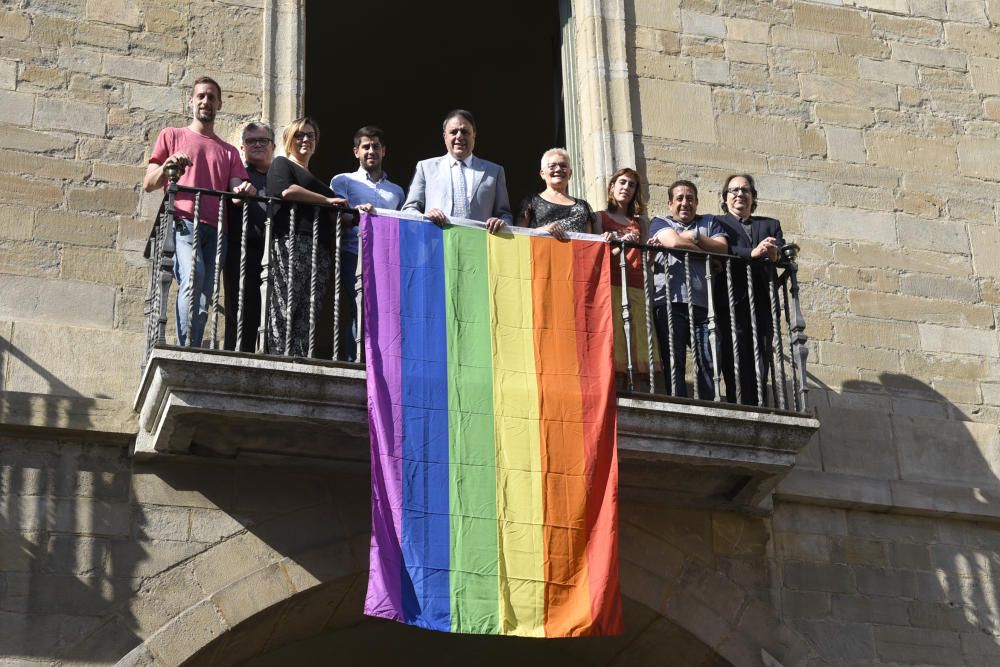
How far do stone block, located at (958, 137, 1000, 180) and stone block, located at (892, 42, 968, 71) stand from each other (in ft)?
1.70

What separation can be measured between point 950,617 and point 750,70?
10.9 feet

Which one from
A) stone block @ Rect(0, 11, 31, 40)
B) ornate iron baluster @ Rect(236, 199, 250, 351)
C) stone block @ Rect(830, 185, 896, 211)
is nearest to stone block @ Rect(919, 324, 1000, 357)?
stone block @ Rect(830, 185, 896, 211)

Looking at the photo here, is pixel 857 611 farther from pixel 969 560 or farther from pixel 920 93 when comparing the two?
pixel 920 93

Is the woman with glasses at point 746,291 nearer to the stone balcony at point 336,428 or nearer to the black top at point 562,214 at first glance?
the stone balcony at point 336,428

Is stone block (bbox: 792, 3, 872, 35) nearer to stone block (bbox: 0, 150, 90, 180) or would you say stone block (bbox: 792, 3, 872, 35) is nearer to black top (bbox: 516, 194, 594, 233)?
black top (bbox: 516, 194, 594, 233)

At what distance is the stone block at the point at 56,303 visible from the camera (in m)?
8.64

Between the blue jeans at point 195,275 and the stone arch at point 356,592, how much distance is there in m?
0.98

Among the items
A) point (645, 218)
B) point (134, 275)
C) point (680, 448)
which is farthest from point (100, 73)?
point (680, 448)

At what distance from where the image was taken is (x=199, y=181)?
870 cm

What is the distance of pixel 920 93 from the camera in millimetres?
10812

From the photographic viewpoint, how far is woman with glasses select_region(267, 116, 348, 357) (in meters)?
8.40

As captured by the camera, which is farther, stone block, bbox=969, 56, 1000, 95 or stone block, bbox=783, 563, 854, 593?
stone block, bbox=969, 56, 1000, 95

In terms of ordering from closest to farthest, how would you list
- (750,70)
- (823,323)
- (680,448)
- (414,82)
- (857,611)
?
1. (680,448)
2. (857,611)
3. (823,323)
4. (750,70)
5. (414,82)

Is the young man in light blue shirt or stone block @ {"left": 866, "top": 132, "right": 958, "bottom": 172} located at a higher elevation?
stone block @ {"left": 866, "top": 132, "right": 958, "bottom": 172}
